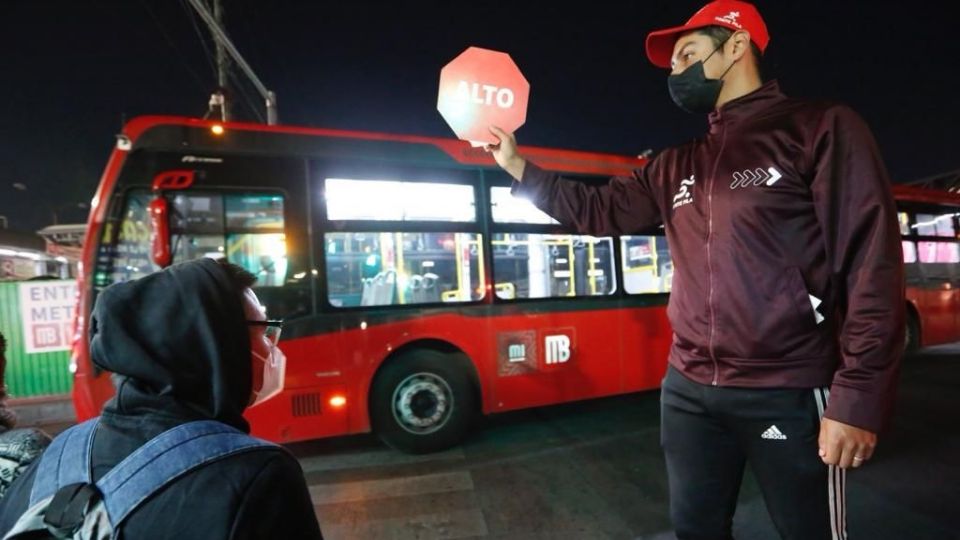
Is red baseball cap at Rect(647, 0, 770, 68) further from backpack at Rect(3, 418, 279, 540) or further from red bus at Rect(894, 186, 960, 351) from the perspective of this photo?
red bus at Rect(894, 186, 960, 351)

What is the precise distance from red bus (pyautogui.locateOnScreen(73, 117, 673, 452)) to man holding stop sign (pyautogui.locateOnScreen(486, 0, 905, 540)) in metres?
2.98

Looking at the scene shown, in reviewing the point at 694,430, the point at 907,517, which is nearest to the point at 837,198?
the point at 694,430

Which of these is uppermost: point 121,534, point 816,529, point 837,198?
point 837,198

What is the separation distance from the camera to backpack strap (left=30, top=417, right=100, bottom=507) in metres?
0.95

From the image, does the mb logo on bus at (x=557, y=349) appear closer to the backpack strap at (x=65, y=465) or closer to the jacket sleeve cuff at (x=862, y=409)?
the jacket sleeve cuff at (x=862, y=409)

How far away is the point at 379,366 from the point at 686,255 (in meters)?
3.43

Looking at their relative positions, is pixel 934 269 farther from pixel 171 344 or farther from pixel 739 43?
pixel 171 344

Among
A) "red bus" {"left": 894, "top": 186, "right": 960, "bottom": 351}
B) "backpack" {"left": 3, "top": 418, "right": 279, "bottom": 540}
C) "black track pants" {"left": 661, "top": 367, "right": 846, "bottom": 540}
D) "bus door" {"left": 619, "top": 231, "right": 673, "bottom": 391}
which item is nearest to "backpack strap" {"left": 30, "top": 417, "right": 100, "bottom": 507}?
"backpack" {"left": 3, "top": 418, "right": 279, "bottom": 540}

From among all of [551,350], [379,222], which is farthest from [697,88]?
[551,350]

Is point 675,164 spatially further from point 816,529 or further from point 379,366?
point 379,366

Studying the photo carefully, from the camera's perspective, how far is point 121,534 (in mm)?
863

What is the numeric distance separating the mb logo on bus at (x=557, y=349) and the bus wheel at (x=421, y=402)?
0.88 m

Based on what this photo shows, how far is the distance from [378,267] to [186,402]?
3608mm

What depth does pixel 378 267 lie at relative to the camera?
464 cm
